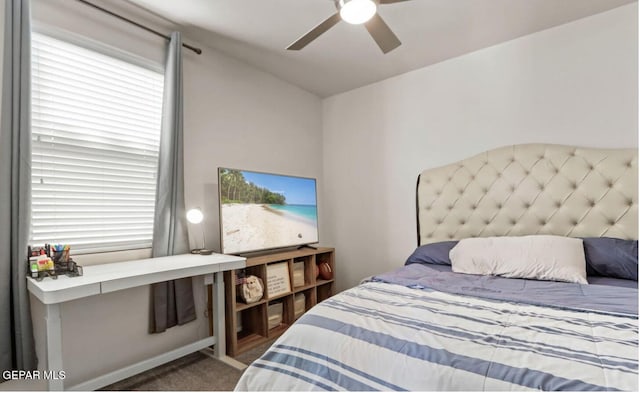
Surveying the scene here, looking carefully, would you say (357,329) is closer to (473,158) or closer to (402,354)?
(402,354)

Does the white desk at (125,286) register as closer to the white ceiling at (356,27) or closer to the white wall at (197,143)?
the white wall at (197,143)

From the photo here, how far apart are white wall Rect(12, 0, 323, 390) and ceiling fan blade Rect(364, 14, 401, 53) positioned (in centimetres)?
149

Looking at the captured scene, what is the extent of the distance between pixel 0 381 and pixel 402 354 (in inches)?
79.8

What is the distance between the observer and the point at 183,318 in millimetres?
2344

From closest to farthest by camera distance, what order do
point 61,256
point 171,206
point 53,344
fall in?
point 53,344
point 61,256
point 171,206

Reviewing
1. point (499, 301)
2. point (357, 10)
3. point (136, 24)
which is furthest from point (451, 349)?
point (136, 24)

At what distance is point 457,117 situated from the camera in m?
2.90

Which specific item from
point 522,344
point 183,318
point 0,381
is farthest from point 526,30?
point 0,381

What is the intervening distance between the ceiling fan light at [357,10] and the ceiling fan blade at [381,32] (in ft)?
0.24

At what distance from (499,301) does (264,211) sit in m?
1.86

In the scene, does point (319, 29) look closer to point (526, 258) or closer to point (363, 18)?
point (363, 18)

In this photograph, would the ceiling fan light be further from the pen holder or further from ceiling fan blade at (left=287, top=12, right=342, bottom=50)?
the pen holder

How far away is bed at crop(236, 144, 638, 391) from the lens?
96cm

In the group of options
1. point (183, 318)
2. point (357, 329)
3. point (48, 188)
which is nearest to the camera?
point (357, 329)
